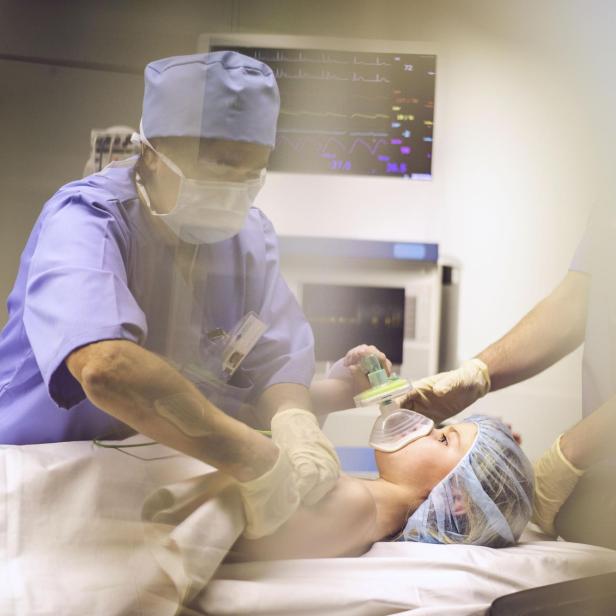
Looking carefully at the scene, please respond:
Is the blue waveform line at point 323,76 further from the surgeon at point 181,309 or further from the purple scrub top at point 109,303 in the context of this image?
the purple scrub top at point 109,303

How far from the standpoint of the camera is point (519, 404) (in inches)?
42.6

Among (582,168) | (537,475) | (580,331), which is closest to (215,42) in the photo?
(582,168)

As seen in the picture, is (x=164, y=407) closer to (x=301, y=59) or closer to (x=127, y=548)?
(x=127, y=548)

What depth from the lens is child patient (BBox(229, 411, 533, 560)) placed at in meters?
1.10

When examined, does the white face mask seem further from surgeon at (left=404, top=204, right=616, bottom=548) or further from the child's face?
the child's face

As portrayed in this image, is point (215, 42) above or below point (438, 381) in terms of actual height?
above

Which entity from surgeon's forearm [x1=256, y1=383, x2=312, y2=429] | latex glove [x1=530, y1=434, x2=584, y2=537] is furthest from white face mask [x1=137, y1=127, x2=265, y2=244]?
latex glove [x1=530, y1=434, x2=584, y2=537]

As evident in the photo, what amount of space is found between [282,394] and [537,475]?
47 centimetres

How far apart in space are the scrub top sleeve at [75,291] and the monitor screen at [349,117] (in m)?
0.26

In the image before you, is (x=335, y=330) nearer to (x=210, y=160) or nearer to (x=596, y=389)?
(x=210, y=160)

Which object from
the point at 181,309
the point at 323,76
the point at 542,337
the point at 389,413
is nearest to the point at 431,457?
the point at 389,413

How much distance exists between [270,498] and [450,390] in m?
0.31

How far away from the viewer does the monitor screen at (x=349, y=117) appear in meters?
0.93

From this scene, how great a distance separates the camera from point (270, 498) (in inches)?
34.9
